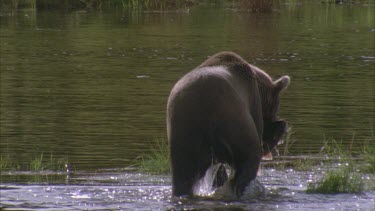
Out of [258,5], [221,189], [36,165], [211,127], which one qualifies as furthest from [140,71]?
[258,5]

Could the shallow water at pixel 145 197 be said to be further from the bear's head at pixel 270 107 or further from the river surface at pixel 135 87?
the bear's head at pixel 270 107

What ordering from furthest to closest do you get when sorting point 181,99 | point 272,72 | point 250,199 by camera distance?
point 272,72, point 250,199, point 181,99

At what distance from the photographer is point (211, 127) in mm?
8219

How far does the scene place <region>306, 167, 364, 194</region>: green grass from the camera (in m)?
9.14

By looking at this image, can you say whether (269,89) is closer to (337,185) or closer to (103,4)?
(337,185)

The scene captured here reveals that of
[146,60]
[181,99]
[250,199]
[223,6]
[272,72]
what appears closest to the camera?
[181,99]

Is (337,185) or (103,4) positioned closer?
(337,185)

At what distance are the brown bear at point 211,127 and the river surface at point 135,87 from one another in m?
0.29

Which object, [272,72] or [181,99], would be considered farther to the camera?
[272,72]

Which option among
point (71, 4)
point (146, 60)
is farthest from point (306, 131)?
point (71, 4)

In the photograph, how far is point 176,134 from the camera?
8266 mm

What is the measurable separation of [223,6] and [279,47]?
61.9 ft

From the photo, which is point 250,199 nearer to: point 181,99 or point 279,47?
point 181,99

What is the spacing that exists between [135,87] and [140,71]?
9.15 ft
